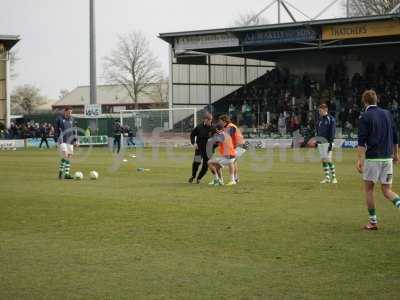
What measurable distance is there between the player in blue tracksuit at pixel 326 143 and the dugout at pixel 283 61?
22234 millimetres

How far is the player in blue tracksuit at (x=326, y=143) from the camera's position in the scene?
2088 cm

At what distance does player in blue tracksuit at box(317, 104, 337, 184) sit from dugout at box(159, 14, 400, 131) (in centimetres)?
2223

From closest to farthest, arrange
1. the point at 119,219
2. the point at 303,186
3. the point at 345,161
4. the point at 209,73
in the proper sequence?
the point at 119,219 → the point at 303,186 → the point at 345,161 → the point at 209,73

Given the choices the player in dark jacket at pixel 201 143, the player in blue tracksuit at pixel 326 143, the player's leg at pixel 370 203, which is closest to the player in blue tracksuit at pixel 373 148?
the player's leg at pixel 370 203

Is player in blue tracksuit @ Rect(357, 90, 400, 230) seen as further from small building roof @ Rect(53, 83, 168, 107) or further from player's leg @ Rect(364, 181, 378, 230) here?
small building roof @ Rect(53, 83, 168, 107)

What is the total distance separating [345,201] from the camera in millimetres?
15742

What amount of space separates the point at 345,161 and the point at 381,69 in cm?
1935

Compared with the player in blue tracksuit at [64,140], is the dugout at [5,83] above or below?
above

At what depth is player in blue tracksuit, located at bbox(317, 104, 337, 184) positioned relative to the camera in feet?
68.5

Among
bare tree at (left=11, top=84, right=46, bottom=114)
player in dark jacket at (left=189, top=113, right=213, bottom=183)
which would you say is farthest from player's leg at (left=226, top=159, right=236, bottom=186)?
bare tree at (left=11, top=84, right=46, bottom=114)

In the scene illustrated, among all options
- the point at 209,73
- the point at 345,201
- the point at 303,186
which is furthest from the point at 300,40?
the point at 345,201

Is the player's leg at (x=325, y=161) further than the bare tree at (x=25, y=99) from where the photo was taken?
No

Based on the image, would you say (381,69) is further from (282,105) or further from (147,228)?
(147,228)

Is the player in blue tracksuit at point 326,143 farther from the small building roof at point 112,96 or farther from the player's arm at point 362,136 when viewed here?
the small building roof at point 112,96
